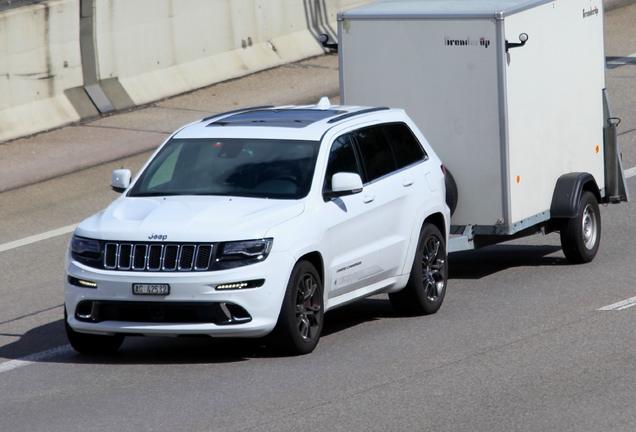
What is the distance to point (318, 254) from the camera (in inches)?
392

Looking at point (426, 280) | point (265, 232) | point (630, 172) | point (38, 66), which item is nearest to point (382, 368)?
point (265, 232)

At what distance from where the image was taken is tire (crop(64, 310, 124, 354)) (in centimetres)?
998

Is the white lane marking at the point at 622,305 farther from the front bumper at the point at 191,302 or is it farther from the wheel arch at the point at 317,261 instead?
the front bumper at the point at 191,302

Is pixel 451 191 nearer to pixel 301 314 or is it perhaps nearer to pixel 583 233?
pixel 583 233

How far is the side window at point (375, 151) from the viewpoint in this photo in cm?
1095

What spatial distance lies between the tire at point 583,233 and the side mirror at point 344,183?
3849 millimetres

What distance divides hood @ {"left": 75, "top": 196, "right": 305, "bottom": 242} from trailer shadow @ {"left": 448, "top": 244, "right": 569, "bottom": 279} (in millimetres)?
3932

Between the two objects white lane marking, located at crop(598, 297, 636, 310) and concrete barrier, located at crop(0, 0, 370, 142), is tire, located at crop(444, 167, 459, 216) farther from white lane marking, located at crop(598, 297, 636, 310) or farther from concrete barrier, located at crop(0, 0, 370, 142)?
concrete barrier, located at crop(0, 0, 370, 142)

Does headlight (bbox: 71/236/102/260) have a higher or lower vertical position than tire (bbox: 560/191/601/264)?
higher

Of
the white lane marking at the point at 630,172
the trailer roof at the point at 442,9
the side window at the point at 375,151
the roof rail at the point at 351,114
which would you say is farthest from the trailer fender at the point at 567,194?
the white lane marking at the point at 630,172

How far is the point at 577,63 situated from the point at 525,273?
235 centimetres

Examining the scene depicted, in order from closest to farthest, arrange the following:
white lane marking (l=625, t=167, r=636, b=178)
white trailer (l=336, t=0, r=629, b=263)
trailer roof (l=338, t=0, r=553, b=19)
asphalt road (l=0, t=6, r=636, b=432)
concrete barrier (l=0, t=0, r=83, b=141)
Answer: asphalt road (l=0, t=6, r=636, b=432)
trailer roof (l=338, t=0, r=553, b=19)
white trailer (l=336, t=0, r=629, b=263)
white lane marking (l=625, t=167, r=636, b=178)
concrete barrier (l=0, t=0, r=83, b=141)

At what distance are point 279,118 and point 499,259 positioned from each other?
13.4ft

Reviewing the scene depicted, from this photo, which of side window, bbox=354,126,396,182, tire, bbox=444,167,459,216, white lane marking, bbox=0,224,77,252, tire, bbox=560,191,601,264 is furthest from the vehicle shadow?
white lane marking, bbox=0,224,77,252
